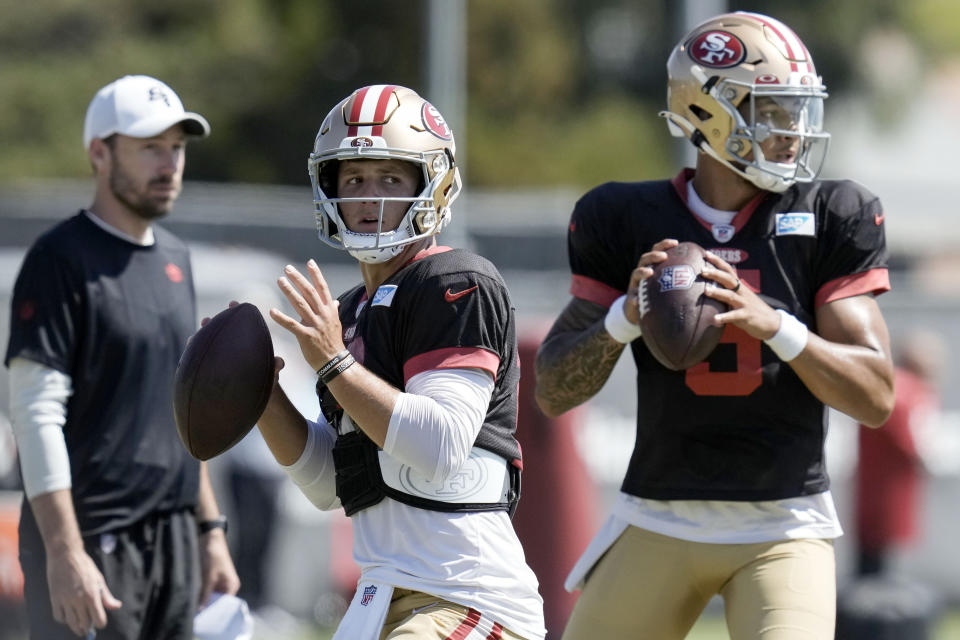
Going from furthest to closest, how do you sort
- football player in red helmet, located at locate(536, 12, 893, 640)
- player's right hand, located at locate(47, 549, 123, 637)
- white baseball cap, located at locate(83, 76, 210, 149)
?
white baseball cap, located at locate(83, 76, 210, 149), player's right hand, located at locate(47, 549, 123, 637), football player in red helmet, located at locate(536, 12, 893, 640)

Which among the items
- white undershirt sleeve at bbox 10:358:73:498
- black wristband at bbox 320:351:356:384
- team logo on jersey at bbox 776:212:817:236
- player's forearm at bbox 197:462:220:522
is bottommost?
player's forearm at bbox 197:462:220:522

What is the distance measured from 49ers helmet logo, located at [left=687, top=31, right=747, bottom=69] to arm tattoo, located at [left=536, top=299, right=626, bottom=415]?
0.75 m

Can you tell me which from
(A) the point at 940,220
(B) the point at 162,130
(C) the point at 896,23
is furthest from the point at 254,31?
(B) the point at 162,130

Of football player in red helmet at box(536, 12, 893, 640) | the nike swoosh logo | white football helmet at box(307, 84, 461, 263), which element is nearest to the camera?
the nike swoosh logo

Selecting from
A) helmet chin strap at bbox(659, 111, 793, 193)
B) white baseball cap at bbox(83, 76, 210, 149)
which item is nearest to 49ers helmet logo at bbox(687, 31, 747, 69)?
helmet chin strap at bbox(659, 111, 793, 193)

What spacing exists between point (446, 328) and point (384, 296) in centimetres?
21

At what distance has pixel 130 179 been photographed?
457cm

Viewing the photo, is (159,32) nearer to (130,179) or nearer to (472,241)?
(472,241)

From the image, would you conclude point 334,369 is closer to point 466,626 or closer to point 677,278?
point 466,626

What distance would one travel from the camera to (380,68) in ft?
88.1

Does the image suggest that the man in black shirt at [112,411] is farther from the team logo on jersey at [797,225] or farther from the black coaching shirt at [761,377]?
the team logo on jersey at [797,225]

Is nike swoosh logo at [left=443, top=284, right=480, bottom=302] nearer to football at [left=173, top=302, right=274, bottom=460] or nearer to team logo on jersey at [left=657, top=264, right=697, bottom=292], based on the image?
football at [left=173, top=302, right=274, bottom=460]

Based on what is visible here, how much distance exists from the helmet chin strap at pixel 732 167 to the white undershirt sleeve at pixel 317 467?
129 cm

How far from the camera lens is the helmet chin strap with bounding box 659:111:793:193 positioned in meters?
3.90
